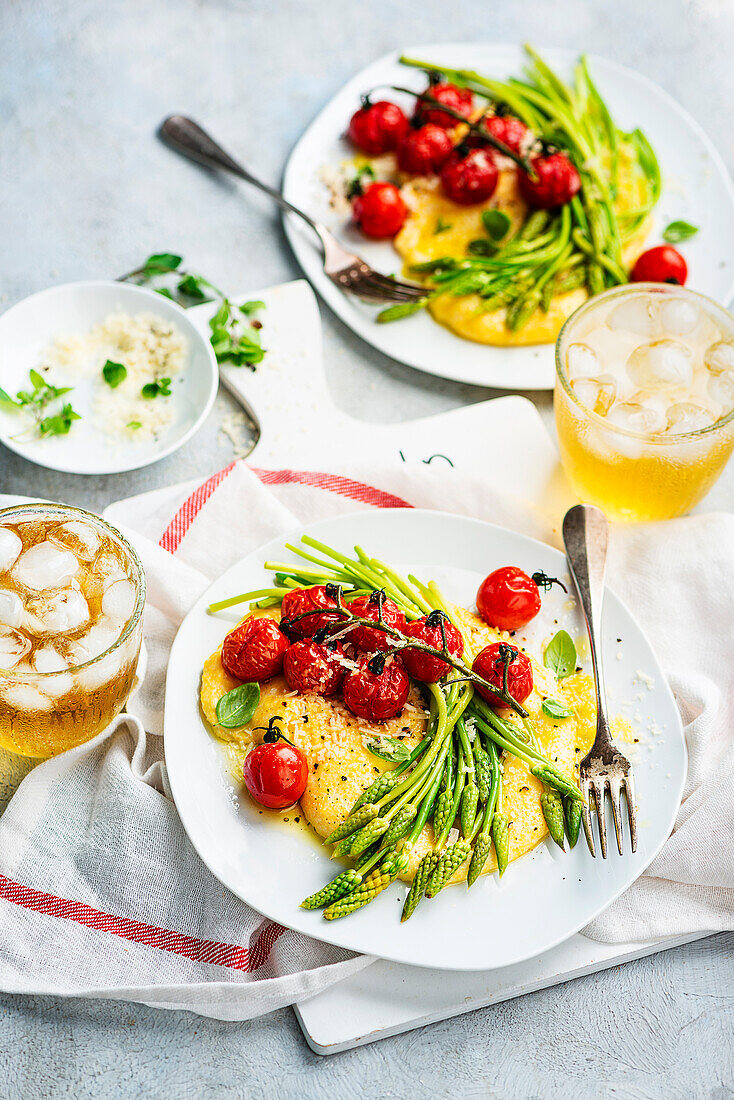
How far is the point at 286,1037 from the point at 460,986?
437 millimetres

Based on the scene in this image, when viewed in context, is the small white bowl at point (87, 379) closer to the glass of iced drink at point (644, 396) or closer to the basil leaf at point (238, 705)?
the basil leaf at point (238, 705)

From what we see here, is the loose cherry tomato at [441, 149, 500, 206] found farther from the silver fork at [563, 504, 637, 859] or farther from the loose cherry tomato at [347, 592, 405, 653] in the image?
the loose cherry tomato at [347, 592, 405, 653]

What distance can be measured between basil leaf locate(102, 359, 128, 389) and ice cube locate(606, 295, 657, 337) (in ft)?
5.15

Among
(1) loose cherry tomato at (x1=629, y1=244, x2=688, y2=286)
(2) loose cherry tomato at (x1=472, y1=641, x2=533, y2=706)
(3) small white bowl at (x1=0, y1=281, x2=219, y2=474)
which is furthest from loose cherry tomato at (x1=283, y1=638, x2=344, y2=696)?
(1) loose cherry tomato at (x1=629, y1=244, x2=688, y2=286)

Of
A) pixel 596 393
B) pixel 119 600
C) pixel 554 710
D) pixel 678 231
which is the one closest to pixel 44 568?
pixel 119 600

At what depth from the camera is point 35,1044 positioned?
242cm

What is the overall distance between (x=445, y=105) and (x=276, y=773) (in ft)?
9.11

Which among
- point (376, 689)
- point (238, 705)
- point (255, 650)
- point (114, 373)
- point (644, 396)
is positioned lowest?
point (114, 373)

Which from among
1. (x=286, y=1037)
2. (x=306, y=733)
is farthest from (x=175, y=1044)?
(x=306, y=733)

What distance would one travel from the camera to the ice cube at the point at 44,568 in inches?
99.9

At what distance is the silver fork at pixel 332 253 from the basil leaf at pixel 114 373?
871 mm

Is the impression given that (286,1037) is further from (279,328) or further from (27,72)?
(27,72)

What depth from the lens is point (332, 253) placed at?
3.77 meters

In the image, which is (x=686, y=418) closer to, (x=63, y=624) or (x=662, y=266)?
(x=662, y=266)
